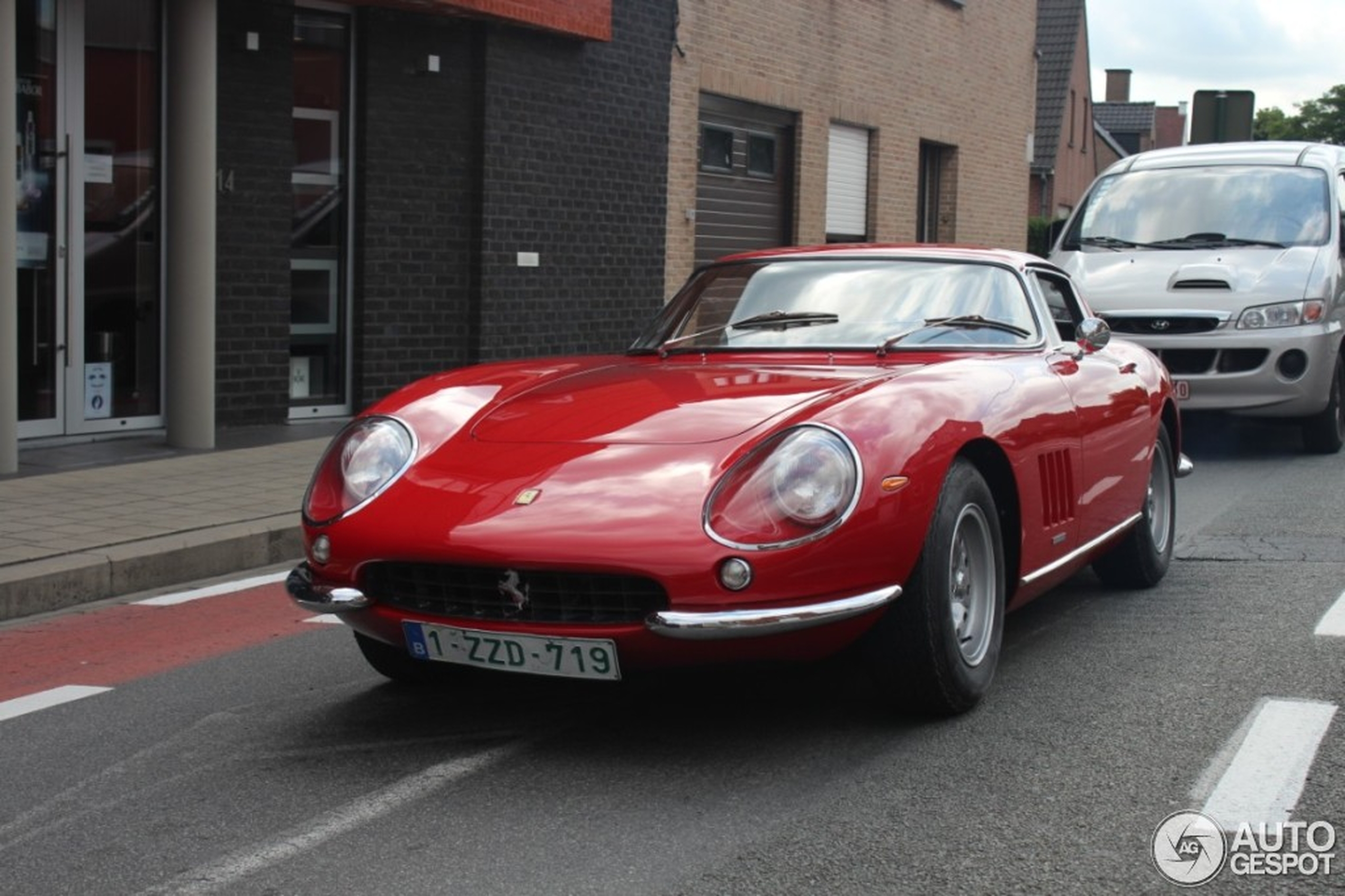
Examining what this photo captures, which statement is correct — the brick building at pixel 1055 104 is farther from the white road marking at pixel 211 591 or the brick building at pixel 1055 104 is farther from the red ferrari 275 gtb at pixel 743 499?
the red ferrari 275 gtb at pixel 743 499

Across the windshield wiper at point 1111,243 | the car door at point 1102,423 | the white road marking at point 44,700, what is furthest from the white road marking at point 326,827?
→ the windshield wiper at point 1111,243

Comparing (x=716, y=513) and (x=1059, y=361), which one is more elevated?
(x=1059, y=361)

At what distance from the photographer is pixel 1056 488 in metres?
5.26

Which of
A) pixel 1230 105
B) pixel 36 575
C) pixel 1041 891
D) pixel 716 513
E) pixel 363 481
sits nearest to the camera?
pixel 1041 891

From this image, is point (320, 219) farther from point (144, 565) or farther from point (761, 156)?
point (761, 156)

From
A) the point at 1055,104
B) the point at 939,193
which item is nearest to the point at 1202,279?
the point at 939,193

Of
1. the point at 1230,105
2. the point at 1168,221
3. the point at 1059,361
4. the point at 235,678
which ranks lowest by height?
the point at 235,678

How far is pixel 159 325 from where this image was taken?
1122cm

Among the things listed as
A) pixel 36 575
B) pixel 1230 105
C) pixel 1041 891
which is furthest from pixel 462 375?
pixel 1230 105

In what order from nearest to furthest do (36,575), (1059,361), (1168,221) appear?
(1059,361) < (36,575) < (1168,221)

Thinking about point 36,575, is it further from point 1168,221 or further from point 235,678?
point 1168,221

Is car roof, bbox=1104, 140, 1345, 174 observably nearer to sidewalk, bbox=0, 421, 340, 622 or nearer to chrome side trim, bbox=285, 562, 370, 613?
sidewalk, bbox=0, 421, 340, 622

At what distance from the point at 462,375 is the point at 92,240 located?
20.4 feet

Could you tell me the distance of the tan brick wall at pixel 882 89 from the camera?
1608 cm
